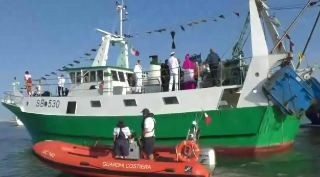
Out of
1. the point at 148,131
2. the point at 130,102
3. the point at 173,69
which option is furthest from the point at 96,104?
the point at 148,131

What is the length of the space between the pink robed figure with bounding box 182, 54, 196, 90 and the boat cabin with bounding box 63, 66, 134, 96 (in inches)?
122

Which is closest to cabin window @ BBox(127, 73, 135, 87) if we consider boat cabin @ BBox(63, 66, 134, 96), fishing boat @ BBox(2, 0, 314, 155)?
boat cabin @ BBox(63, 66, 134, 96)

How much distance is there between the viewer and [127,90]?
53.7ft

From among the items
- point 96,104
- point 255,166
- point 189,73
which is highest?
point 189,73

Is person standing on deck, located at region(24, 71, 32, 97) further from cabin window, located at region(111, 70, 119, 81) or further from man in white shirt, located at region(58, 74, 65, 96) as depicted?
cabin window, located at region(111, 70, 119, 81)

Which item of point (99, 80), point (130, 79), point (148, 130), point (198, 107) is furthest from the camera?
point (130, 79)

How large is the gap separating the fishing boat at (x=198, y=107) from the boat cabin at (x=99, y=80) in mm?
45

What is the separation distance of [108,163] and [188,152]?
2226 millimetres

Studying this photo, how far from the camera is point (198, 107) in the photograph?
13.7 m

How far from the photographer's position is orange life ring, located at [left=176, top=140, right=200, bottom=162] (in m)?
9.45

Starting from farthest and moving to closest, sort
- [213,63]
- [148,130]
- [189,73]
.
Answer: [189,73]
[213,63]
[148,130]

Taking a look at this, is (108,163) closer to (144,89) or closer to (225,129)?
(225,129)

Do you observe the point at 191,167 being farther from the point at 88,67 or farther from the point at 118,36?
the point at 118,36

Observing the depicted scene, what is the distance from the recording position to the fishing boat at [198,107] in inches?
513
